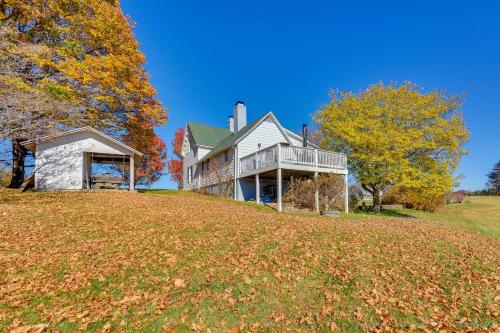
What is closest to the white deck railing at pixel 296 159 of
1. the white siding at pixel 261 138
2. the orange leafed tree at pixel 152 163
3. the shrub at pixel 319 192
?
the shrub at pixel 319 192

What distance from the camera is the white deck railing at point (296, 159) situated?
15.9 metres

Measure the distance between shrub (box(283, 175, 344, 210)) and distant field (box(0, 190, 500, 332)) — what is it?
6968mm

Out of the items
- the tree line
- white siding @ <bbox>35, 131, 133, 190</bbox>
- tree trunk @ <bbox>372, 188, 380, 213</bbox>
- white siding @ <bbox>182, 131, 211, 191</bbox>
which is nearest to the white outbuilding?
white siding @ <bbox>35, 131, 133, 190</bbox>

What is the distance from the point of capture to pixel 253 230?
29.3 ft

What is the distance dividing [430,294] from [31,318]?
23.3 feet

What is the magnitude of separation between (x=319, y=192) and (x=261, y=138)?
703 centimetres

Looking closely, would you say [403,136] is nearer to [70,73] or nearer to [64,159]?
[70,73]

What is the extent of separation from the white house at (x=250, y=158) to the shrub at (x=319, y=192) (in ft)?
2.35

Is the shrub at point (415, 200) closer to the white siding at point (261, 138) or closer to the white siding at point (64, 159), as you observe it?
the white siding at point (261, 138)

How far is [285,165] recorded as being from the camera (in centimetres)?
1577

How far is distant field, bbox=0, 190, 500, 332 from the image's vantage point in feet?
15.0

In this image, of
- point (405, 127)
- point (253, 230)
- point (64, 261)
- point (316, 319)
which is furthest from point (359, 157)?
point (64, 261)

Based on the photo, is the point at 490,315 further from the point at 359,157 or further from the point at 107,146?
the point at 107,146

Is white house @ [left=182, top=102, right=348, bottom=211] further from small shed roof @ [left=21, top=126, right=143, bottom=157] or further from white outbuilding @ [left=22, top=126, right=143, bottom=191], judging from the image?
small shed roof @ [left=21, top=126, right=143, bottom=157]
